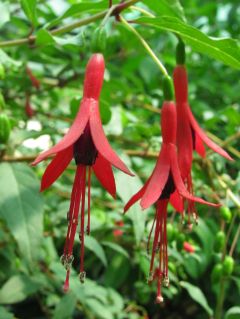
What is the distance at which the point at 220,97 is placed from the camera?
2.28 meters

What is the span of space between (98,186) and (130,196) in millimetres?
449

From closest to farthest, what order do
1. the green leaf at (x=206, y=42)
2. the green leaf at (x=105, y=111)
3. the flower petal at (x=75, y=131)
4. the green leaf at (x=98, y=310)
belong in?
1. the flower petal at (x=75, y=131)
2. the green leaf at (x=206, y=42)
3. the green leaf at (x=105, y=111)
4. the green leaf at (x=98, y=310)

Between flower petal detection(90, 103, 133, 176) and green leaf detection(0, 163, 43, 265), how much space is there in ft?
0.92

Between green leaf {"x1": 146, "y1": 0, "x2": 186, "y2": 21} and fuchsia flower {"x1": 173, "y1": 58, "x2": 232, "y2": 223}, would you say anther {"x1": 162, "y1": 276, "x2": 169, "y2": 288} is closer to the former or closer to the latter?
fuchsia flower {"x1": 173, "y1": 58, "x2": 232, "y2": 223}

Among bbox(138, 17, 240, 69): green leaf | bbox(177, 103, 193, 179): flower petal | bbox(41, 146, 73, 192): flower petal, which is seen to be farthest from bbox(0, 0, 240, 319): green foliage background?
bbox(41, 146, 73, 192): flower petal

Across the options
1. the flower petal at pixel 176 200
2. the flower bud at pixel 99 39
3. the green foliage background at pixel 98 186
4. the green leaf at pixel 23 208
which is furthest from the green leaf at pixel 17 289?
the flower bud at pixel 99 39

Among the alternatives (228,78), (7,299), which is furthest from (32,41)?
(228,78)

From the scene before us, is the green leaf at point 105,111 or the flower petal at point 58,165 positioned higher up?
the green leaf at point 105,111

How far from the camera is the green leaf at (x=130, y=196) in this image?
936 mm

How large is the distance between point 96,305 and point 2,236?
267 mm

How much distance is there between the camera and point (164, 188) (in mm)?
714

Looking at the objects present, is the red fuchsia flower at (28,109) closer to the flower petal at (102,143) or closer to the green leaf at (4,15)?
the green leaf at (4,15)

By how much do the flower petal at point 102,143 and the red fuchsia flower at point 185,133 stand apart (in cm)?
15

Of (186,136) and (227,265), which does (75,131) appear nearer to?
(186,136)
